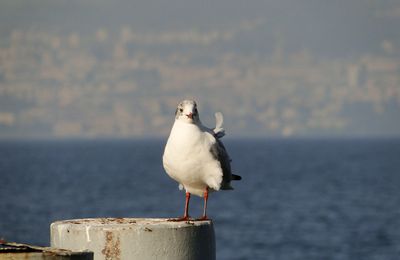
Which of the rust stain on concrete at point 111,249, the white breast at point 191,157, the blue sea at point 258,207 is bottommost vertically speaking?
the rust stain on concrete at point 111,249

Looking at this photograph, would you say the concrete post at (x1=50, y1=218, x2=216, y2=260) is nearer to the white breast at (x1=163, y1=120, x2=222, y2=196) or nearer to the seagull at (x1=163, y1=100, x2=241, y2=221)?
the seagull at (x1=163, y1=100, x2=241, y2=221)

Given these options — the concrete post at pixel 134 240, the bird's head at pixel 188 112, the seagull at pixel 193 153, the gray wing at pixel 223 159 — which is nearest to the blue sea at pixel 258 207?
the gray wing at pixel 223 159

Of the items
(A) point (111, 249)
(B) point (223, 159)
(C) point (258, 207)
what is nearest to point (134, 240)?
(A) point (111, 249)

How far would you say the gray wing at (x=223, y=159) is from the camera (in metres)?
11.9

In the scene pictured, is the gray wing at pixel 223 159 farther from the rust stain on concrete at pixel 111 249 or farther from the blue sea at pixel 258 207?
the blue sea at pixel 258 207

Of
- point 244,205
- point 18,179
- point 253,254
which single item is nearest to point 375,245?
point 253,254

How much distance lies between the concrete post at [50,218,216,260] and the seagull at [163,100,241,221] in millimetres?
1563

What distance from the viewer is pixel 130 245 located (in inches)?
378

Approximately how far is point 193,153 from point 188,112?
0.46 meters

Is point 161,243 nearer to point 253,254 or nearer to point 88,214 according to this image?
point 253,254

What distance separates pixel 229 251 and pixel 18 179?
9879 cm

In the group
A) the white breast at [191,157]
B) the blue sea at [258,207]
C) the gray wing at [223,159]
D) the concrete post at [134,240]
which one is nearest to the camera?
the concrete post at [134,240]

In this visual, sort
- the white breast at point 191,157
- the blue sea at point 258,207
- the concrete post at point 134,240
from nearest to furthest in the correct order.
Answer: the concrete post at point 134,240, the white breast at point 191,157, the blue sea at point 258,207

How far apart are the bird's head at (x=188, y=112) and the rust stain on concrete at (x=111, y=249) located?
233cm
